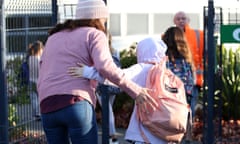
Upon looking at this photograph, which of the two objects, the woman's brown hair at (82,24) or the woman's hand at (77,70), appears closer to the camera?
the woman's hand at (77,70)

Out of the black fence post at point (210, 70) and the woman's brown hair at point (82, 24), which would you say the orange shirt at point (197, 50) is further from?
the woman's brown hair at point (82, 24)

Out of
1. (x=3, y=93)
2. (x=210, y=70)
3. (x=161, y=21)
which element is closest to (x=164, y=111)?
(x=3, y=93)

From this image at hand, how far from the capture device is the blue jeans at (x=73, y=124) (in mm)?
5176

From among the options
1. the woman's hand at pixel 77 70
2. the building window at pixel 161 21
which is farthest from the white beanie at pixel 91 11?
the building window at pixel 161 21

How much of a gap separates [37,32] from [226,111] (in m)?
3.52

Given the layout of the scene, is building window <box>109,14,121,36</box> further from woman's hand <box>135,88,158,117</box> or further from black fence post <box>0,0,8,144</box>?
woman's hand <box>135,88,158,117</box>

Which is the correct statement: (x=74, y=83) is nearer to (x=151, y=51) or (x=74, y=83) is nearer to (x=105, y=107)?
(x=151, y=51)

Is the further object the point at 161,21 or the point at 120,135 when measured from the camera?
the point at 161,21

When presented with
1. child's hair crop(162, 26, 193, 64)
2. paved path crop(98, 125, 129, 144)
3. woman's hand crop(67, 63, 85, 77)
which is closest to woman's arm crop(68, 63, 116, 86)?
woman's hand crop(67, 63, 85, 77)

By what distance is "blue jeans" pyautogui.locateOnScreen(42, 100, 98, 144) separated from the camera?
518 cm

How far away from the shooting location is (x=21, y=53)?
790 cm

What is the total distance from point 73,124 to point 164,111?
779 millimetres

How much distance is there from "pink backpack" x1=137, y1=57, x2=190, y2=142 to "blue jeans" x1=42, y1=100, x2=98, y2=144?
1.61 feet

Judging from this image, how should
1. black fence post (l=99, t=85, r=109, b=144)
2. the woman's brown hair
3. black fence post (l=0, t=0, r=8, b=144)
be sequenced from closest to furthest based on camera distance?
1. the woman's brown hair
2. black fence post (l=0, t=0, r=8, b=144)
3. black fence post (l=99, t=85, r=109, b=144)
